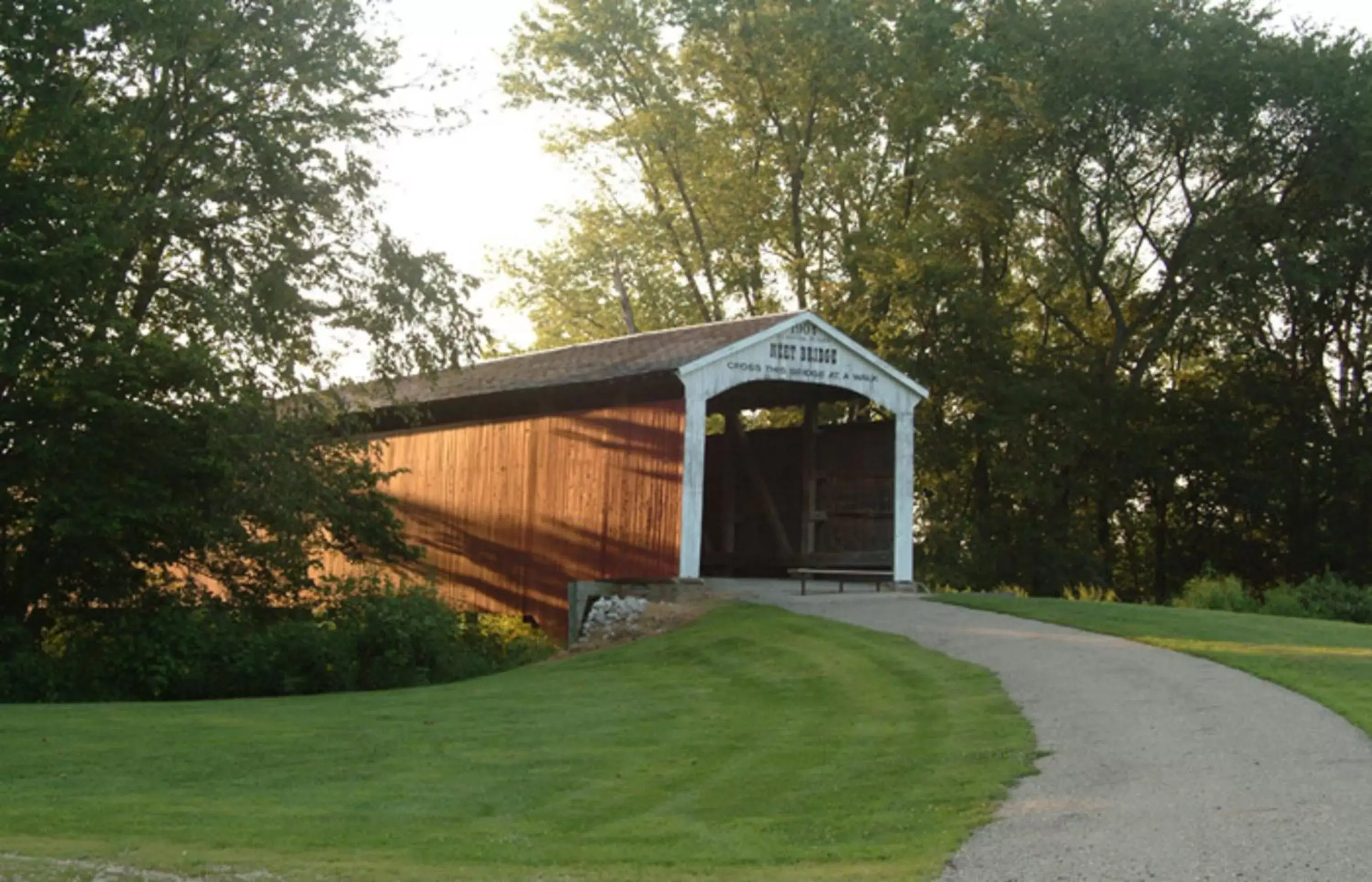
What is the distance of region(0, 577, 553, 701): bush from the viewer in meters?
18.5

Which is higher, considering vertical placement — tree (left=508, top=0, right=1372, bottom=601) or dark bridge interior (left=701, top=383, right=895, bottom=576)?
tree (left=508, top=0, right=1372, bottom=601)

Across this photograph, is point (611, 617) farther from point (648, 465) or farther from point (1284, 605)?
point (1284, 605)

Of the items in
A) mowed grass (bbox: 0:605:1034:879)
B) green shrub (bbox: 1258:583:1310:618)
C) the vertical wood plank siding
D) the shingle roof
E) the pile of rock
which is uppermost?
the shingle roof

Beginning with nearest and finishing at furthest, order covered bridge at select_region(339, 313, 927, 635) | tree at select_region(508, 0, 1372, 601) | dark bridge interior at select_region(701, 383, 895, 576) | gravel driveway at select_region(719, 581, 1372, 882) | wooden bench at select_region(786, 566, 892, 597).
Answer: gravel driveway at select_region(719, 581, 1372, 882), covered bridge at select_region(339, 313, 927, 635), wooden bench at select_region(786, 566, 892, 597), dark bridge interior at select_region(701, 383, 895, 576), tree at select_region(508, 0, 1372, 601)

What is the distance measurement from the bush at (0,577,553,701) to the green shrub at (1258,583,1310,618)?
13.2 m

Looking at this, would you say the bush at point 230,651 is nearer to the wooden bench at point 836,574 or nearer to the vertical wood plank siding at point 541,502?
the vertical wood plank siding at point 541,502

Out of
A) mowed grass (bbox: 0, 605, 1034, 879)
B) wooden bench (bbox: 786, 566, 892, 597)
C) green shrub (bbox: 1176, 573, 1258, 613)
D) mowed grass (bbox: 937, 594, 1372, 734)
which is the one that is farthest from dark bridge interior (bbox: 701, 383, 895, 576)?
mowed grass (bbox: 0, 605, 1034, 879)

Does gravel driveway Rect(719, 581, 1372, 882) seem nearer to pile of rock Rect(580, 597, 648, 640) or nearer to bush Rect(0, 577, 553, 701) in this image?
pile of rock Rect(580, 597, 648, 640)

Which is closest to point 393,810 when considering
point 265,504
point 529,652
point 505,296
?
point 265,504

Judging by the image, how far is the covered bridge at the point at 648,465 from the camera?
21.7 meters

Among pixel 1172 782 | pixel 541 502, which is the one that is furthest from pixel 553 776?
pixel 541 502

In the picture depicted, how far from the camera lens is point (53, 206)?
693 inches

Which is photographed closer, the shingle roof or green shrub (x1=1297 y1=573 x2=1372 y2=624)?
the shingle roof

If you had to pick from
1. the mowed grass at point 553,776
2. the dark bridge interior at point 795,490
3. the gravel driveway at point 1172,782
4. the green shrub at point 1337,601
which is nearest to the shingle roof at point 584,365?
the dark bridge interior at point 795,490
